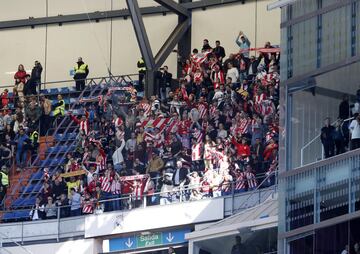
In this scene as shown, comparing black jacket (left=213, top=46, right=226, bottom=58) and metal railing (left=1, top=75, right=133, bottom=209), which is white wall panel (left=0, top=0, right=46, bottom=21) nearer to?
metal railing (left=1, top=75, right=133, bottom=209)

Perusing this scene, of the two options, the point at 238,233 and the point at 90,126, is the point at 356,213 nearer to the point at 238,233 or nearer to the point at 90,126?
the point at 238,233

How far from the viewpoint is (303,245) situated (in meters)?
34.5

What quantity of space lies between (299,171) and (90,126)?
1340cm

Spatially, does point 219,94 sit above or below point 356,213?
above

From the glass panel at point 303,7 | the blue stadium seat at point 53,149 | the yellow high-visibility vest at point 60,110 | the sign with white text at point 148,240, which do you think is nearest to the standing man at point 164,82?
the yellow high-visibility vest at point 60,110

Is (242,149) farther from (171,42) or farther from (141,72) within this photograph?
(171,42)

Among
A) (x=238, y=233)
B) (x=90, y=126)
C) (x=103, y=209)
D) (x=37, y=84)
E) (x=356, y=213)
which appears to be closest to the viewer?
(x=356, y=213)

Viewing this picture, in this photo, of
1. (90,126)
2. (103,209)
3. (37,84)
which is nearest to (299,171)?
(103,209)

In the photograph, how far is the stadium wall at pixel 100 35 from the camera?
50.7 meters

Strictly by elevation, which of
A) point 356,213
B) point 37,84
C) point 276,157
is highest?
point 37,84

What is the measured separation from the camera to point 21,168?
4759 centimetres

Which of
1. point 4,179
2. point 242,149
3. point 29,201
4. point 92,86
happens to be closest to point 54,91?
point 92,86

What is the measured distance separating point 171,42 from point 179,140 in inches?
315

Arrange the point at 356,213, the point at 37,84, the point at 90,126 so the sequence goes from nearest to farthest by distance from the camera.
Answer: the point at 356,213
the point at 90,126
the point at 37,84
